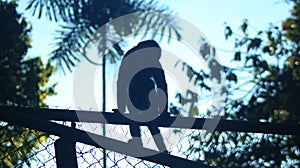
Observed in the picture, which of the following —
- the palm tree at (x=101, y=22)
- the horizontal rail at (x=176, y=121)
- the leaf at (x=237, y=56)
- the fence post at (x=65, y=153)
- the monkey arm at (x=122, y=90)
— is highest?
the palm tree at (x=101, y=22)

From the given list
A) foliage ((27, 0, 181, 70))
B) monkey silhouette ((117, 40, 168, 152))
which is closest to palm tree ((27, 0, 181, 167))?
foliage ((27, 0, 181, 70))

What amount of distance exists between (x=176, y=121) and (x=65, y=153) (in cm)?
63

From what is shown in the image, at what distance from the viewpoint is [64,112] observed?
1.92 metres

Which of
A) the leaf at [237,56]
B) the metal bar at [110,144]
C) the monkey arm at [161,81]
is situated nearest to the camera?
the metal bar at [110,144]

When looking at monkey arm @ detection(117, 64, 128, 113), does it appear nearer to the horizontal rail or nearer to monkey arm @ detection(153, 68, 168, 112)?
monkey arm @ detection(153, 68, 168, 112)

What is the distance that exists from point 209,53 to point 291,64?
1152mm

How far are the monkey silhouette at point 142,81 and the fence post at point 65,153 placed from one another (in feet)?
3.97

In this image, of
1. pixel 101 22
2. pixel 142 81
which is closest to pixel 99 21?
pixel 101 22

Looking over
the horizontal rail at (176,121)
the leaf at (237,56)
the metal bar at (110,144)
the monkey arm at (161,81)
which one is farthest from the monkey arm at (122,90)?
the leaf at (237,56)

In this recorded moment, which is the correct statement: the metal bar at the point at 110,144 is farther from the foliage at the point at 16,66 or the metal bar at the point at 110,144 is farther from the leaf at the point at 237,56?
the foliage at the point at 16,66

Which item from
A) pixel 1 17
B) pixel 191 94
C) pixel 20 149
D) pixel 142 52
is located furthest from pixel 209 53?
pixel 1 17

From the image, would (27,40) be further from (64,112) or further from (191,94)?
(64,112)

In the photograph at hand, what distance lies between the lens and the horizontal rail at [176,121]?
1.91 metres

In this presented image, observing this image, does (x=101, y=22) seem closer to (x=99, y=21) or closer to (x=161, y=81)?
(x=99, y=21)
